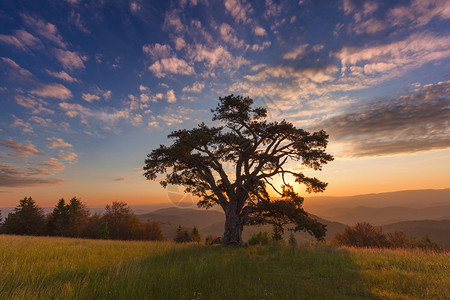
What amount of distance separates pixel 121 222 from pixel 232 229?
146ft

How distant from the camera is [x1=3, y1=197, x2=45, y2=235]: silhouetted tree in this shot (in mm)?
43594

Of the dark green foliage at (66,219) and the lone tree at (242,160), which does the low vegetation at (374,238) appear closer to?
the lone tree at (242,160)

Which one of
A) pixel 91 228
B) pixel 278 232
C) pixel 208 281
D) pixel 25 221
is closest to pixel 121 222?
pixel 91 228

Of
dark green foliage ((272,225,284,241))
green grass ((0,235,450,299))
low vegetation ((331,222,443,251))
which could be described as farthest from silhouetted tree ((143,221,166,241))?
green grass ((0,235,450,299))

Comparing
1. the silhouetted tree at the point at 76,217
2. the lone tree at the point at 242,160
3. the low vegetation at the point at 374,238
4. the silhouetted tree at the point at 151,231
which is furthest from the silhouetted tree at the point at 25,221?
the low vegetation at the point at 374,238

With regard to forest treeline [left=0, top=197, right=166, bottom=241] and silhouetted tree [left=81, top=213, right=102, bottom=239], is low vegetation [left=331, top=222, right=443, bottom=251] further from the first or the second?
silhouetted tree [left=81, top=213, right=102, bottom=239]

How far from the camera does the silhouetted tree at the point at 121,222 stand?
49.7 metres

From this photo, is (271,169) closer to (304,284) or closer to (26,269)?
(304,284)

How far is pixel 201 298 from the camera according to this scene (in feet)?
13.7

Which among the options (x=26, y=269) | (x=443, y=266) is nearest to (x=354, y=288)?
(x=443, y=266)

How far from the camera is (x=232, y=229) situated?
1672cm

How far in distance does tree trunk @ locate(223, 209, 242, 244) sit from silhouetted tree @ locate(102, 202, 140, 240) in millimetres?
43619

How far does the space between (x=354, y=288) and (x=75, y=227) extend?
55855mm

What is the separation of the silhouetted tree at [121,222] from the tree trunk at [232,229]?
43.6 meters
